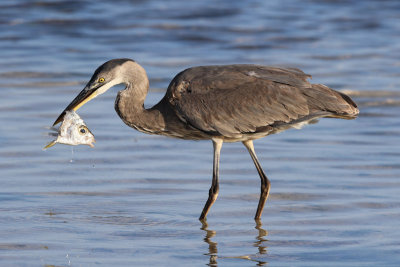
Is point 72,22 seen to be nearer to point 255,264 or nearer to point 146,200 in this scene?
point 146,200

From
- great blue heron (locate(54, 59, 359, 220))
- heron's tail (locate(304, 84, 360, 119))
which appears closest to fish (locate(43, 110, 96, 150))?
great blue heron (locate(54, 59, 359, 220))

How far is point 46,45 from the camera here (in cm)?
1555

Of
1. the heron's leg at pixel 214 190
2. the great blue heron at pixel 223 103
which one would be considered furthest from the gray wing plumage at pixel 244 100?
the heron's leg at pixel 214 190

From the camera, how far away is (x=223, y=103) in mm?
7117

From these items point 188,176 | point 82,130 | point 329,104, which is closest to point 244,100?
point 329,104

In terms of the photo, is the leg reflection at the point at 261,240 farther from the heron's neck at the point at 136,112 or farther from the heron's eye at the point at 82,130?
the heron's eye at the point at 82,130

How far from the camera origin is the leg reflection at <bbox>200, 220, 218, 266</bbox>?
18.7 feet

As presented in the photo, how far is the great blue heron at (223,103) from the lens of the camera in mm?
7020

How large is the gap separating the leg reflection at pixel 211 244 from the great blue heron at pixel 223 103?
44cm

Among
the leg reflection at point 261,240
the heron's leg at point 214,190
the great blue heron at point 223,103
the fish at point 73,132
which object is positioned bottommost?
the leg reflection at point 261,240

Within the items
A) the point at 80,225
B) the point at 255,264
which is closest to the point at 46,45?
the point at 80,225

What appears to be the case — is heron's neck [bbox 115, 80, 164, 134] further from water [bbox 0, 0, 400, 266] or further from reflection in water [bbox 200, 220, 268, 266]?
reflection in water [bbox 200, 220, 268, 266]

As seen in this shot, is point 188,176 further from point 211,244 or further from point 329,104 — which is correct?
point 211,244

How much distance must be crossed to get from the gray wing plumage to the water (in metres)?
0.66
